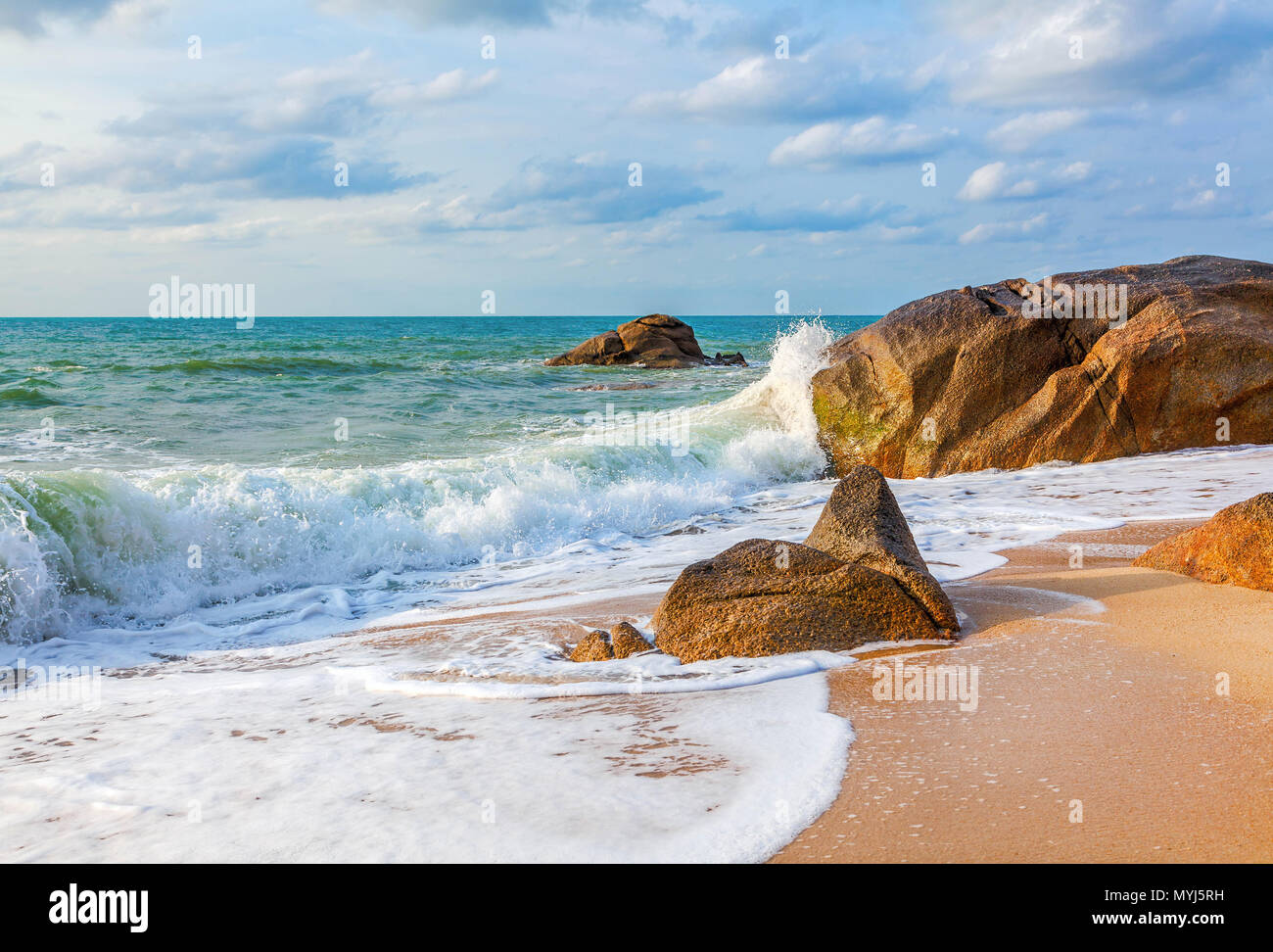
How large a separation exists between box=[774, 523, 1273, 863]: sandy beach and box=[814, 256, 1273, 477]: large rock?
550cm

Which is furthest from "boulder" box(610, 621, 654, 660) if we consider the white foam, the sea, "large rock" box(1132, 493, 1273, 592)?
"large rock" box(1132, 493, 1273, 592)

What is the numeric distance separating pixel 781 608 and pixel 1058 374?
693 centimetres

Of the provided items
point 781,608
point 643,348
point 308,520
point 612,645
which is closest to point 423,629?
point 612,645

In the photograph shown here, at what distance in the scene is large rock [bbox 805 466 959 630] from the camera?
4.42 m

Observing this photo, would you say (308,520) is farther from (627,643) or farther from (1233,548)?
(1233,548)

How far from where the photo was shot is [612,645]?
4539 mm

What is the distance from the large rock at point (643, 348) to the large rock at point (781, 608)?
2395cm

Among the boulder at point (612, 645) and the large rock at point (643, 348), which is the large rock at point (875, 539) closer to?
the boulder at point (612, 645)

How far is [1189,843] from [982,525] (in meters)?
5.04

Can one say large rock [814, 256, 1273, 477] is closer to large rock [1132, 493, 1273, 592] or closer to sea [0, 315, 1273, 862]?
sea [0, 315, 1273, 862]

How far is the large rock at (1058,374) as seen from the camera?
9547 millimetres

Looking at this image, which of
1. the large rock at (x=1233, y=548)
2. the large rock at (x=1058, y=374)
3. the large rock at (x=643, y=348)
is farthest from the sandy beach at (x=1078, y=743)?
the large rock at (x=643, y=348)

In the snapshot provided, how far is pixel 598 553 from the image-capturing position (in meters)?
7.81

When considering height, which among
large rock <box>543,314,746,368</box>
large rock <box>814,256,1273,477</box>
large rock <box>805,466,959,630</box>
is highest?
large rock <box>543,314,746,368</box>
